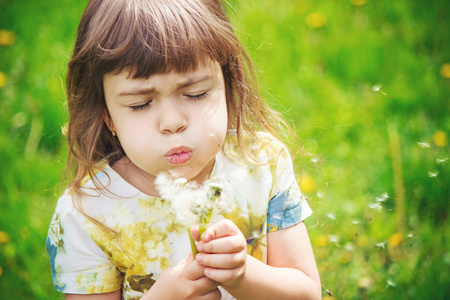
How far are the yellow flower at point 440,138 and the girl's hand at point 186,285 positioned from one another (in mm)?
1363

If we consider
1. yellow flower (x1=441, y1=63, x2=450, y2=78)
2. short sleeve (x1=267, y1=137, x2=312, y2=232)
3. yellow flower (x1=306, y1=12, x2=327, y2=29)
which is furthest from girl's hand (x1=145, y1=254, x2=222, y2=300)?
yellow flower (x1=306, y1=12, x2=327, y2=29)

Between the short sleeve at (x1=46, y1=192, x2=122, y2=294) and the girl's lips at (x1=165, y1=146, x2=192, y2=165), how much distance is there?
342 mm

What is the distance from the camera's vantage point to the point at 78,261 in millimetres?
Result: 1425

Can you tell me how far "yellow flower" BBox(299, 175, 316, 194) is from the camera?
208cm

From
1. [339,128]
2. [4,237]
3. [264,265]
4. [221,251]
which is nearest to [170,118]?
[221,251]

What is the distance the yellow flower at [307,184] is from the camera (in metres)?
2.08

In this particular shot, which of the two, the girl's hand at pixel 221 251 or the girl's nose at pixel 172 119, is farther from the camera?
the girl's nose at pixel 172 119

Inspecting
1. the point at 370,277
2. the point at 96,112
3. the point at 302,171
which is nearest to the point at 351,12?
the point at 302,171

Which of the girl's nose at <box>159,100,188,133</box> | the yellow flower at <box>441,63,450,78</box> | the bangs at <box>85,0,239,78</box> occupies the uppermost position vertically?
the bangs at <box>85,0,239,78</box>

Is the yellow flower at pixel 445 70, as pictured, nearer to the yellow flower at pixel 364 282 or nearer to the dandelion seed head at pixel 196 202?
the yellow flower at pixel 364 282

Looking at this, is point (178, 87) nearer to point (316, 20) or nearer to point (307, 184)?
point (307, 184)

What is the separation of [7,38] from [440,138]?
7.79 ft

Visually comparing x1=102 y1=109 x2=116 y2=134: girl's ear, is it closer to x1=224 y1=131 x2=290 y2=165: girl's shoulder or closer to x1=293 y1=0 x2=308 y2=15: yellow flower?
x1=224 y1=131 x2=290 y2=165: girl's shoulder

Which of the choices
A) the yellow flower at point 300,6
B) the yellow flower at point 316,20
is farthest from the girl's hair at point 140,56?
the yellow flower at point 300,6
